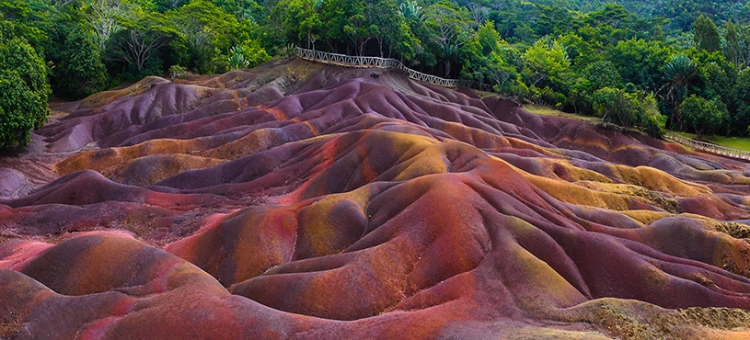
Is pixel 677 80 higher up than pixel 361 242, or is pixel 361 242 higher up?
pixel 677 80

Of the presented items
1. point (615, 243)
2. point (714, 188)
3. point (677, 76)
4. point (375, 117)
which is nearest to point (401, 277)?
point (615, 243)

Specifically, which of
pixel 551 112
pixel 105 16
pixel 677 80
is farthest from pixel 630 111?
pixel 105 16

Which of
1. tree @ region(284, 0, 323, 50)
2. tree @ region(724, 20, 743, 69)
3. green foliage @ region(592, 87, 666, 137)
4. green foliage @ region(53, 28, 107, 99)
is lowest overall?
green foliage @ region(53, 28, 107, 99)

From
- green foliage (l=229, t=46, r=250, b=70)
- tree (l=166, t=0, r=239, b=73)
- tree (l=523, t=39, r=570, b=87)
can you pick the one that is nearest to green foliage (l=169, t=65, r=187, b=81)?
tree (l=166, t=0, r=239, b=73)

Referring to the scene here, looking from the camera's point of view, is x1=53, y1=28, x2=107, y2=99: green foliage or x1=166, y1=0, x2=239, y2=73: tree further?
x1=166, y1=0, x2=239, y2=73: tree

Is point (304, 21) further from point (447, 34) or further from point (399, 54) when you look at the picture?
point (447, 34)

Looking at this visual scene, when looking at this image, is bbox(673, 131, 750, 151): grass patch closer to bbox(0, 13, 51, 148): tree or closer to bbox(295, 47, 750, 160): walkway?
bbox(295, 47, 750, 160): walkway

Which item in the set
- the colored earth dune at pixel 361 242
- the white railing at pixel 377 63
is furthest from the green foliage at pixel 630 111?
the white railing at pixel 377 63
